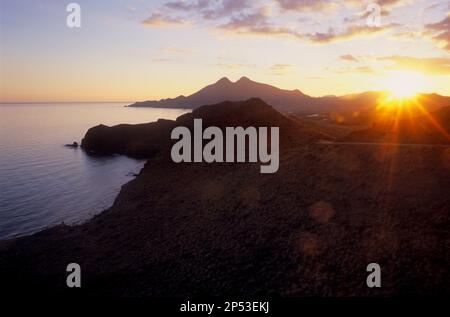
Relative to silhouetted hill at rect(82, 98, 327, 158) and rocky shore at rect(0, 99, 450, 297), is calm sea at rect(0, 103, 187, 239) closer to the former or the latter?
silhouetted hill at rect(82, 98, 327, 158)

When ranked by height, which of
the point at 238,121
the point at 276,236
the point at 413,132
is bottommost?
the point at 276,236

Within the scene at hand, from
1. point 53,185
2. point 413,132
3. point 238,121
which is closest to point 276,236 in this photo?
point 413,132

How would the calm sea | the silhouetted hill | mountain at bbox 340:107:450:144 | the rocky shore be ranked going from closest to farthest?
1. the rocky shore
2. mountain at bbox 340:107:450:144
3. the calm sea
4. the silhouetted hill

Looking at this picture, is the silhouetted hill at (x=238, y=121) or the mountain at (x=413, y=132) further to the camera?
the silhouetted hill at (x=238, y=121)

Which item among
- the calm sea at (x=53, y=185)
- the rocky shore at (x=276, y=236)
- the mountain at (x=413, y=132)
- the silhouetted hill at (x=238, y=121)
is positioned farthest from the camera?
the silhouetted hill at (x=238, y=121)

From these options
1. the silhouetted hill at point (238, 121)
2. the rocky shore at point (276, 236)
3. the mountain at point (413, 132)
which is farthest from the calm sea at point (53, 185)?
the mountain at point (413, 132)

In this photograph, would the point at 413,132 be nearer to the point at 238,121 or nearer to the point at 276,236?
the point at 238,121

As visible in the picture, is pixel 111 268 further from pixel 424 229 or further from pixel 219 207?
pixel 424 229

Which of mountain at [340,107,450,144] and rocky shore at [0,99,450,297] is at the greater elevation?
mountain at [340,107,450,144]

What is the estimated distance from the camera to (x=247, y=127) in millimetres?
52094

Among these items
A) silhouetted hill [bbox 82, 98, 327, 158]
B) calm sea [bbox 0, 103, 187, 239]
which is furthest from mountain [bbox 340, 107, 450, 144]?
calm sea [bbox 0, 103, 187, 239]

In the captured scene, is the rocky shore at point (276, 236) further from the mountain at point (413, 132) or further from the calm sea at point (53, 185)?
the calm sea at point (53, 185)

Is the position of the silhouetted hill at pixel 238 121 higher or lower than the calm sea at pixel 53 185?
higher

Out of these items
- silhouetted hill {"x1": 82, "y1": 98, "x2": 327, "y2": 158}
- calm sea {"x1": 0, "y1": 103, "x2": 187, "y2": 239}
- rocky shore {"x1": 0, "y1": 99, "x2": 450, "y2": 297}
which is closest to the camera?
rocky shore {"x1": 0, "y1": 99, "x2": 450, "y2": 297}
